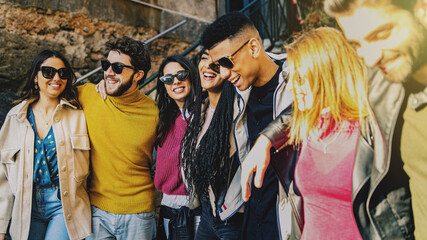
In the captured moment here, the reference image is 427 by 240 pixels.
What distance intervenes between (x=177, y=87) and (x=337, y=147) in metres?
1.57

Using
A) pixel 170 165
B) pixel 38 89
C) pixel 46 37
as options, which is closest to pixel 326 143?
pixel 170 165

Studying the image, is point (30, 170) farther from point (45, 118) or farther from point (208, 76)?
point (208, 76)

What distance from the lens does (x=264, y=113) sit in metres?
2.16

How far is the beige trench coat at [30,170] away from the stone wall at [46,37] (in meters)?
1.75

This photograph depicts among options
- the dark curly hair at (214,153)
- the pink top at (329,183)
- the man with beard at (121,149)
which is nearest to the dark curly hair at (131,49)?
the man with beard at (121,149)

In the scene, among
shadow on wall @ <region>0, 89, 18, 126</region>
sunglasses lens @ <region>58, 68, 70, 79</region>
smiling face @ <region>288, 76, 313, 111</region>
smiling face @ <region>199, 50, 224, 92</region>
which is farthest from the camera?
shadow on wall @ <region>0, 89, 18, 126</region>

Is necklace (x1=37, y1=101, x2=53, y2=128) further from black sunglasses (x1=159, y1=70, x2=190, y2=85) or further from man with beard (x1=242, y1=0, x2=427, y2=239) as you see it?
man with beard (x1=242, y1=0, x2=427, y2=239)

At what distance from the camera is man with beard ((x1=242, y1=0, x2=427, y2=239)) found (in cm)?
137

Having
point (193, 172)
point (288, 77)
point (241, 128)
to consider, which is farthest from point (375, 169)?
point (193, 172)

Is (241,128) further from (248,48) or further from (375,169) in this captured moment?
(375,169)

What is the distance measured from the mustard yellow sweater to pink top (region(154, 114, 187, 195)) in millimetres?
142

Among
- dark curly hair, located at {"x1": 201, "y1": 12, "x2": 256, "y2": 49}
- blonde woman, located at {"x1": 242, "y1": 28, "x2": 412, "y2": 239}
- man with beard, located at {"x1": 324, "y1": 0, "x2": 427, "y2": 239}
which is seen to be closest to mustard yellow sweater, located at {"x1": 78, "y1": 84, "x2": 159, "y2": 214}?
dark curly hair, located at {"x1": 201, "y1": 12, "x2": 256, "y2": 49}

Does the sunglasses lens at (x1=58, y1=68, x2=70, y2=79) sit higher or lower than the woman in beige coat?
higher

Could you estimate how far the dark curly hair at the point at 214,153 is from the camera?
7.72 ft
